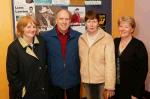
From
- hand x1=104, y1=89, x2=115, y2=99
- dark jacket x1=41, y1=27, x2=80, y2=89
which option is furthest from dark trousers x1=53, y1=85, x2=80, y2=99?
hand x1=104, y1=89, x2=115, y2=99

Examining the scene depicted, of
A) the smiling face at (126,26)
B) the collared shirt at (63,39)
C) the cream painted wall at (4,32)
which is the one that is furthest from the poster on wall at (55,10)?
the smiling face at (126,26)

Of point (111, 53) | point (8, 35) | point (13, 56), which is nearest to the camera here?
point (13, 56)

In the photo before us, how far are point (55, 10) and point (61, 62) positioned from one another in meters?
0.84

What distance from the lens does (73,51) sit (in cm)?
263

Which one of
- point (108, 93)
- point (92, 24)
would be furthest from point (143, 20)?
point (108, 93)

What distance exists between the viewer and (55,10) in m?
3.14

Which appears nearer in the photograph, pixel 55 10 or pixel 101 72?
pixel 101 72

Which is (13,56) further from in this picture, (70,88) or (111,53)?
(111,53)

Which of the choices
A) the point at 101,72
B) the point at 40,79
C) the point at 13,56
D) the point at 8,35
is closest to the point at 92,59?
the point at 101,72

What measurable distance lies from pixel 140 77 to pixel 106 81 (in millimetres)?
346

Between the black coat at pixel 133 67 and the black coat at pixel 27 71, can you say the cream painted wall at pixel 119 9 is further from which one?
the black coat at pixel 27 71

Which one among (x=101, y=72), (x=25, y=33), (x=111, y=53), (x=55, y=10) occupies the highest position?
(x=55, y=10)

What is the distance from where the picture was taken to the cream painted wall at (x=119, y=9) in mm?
3504

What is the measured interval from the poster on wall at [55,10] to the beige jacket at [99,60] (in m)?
0.65
